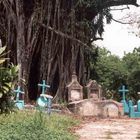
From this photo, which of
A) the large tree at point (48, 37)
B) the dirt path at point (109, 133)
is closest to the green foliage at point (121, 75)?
the large tree at point (48, 37)

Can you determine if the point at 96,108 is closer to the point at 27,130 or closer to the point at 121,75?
the point at 27,130

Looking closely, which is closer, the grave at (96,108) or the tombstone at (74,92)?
the grave at (96,108)

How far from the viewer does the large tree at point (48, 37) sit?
54.9 ft

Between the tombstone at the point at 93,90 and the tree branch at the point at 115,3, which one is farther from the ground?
the tree branch at the point at 115,3

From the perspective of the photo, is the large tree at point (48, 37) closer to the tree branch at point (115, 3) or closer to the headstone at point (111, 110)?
the tree branch at point (115, 3)

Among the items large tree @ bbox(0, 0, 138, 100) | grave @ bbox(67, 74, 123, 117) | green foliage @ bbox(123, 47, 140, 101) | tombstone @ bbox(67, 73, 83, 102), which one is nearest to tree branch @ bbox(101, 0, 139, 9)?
large tree @ bbox(0, 0, 138, 100)

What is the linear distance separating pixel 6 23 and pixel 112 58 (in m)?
23.7

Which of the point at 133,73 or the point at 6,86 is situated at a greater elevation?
the point at 133,73

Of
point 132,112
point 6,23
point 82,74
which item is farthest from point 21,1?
point 132,112

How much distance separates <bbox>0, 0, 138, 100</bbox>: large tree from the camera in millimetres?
16719

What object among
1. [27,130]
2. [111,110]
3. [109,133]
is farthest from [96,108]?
[27,130]

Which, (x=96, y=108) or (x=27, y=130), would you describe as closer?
(x=27, y=130)

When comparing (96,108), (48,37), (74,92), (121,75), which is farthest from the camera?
(121,75)

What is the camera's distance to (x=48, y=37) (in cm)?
1752
